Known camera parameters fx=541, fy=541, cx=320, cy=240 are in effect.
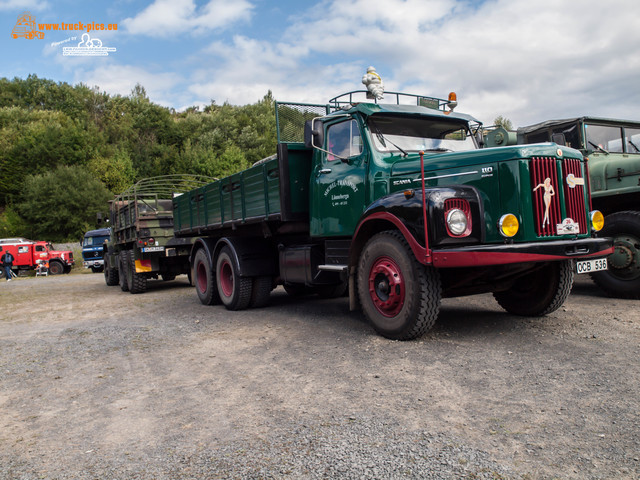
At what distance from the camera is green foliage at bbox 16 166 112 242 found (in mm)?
42594

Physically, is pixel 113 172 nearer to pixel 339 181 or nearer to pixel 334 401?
pixel 339 181

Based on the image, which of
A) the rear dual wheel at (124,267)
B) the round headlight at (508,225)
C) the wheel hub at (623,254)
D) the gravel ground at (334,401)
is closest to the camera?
the gravel ground at (334,401)

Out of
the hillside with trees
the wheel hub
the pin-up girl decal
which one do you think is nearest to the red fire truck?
the hillside with trees

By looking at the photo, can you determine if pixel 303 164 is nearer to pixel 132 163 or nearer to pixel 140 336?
pixel 140 336

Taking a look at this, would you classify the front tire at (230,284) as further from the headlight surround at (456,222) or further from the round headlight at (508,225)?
the round headlight at (508,225)

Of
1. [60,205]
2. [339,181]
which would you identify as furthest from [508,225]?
[60,205]

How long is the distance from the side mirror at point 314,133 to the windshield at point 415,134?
0.63 m

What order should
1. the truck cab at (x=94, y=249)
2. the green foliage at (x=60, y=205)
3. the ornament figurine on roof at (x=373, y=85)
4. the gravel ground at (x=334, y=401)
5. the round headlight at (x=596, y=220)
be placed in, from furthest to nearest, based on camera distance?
the green foliage at (x=60, y=205), the truck cab at (x=94, y=249), the ornament figurine on roof at (x=373, y=85), the round headlight at (x=596, y=220), the gravel ground at (x=334, y=401)

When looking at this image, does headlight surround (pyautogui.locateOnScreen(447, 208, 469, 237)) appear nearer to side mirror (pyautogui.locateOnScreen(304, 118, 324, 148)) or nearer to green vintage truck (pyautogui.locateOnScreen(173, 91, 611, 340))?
green vintage truck (pyautogui.locateOnScreen(173, 91, 611, 340))

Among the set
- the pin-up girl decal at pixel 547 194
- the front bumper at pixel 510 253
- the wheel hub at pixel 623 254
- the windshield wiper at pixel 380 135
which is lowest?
the wheel hub at pixel 623 254

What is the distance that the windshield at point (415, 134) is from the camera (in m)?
6.57

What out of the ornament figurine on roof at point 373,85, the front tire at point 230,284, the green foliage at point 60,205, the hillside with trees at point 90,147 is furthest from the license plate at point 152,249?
the hillside with trees at point 90,147

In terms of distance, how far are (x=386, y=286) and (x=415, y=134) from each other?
209cm

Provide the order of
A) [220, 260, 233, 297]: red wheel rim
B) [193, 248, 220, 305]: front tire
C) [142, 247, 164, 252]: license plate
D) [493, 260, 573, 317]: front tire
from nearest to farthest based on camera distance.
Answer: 1. [493, 260, 573, 317]: front tire
2. [220, 260, 233, 297]: red wheel rim
3. [193, 248, 220, 305]: front tire
4. [142, 247, 164, 252]: license plate
